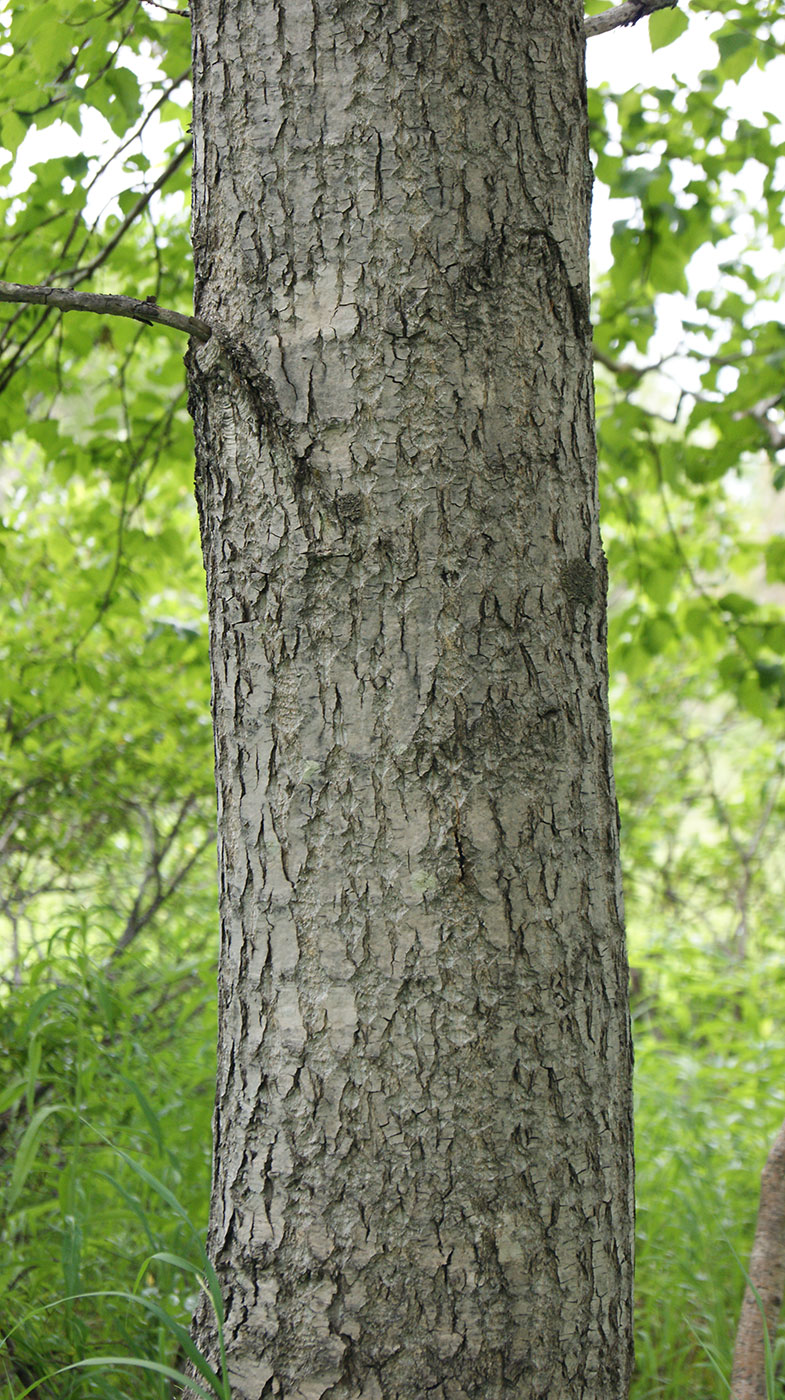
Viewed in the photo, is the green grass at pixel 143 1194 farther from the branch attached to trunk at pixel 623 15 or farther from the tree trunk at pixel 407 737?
the branch attached to trunk at pixel 623 15

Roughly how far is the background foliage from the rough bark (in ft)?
1.83

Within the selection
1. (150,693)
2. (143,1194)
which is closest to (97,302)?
Result: (143,1194)

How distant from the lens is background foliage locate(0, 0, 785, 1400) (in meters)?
1.89

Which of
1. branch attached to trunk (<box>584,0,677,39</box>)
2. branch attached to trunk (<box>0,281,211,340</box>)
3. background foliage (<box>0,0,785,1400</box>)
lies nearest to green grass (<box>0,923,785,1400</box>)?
background foliage (<box>0,0,785,1400</box>)

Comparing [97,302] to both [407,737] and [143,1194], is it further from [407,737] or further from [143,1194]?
[143,1194]

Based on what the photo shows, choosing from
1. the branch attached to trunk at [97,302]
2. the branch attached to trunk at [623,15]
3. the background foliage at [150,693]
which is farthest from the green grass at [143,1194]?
the branch attached to trunk at [623,15]

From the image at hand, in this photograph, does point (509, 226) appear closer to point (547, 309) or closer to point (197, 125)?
point (547, 309)

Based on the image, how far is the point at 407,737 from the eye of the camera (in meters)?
1.01

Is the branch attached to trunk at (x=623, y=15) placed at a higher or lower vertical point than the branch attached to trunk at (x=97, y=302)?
higher

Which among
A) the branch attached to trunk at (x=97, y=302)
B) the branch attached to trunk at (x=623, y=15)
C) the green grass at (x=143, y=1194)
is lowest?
the green grass at (x=143, y=1194)

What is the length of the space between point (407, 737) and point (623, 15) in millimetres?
1167

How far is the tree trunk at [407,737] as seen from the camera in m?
0.98

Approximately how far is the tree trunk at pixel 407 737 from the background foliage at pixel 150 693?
1.00 feet

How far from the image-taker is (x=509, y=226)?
1.07 meters
